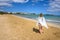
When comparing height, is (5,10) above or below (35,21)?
above

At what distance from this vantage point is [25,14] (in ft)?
6.44

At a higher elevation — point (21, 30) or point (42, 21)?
point (42, 21)

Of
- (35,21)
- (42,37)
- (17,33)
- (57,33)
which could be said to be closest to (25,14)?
(35,21)

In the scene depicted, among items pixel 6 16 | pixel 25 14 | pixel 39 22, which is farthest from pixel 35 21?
pixel 6 16

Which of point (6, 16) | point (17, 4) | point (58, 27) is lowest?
point (58, 27)

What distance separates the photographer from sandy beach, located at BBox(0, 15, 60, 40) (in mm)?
1906

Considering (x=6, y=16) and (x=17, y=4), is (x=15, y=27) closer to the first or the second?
(x=6, y=16)

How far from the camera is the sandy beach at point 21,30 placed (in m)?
1.91

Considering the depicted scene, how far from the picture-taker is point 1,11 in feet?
6.48

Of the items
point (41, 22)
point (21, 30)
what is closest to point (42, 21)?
Result: point (41, 22)

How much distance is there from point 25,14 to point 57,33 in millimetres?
560

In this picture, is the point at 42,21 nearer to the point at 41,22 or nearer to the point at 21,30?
the point at 41,22

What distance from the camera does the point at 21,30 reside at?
1.93 m

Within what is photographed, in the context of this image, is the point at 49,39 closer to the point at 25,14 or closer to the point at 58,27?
the point at 58,27
